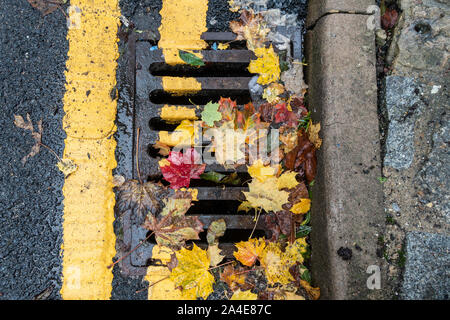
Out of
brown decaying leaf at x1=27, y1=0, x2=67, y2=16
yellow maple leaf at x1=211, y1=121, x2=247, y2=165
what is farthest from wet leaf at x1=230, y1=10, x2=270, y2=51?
brown decaying leaf at x1=27, y1=0, x2=67, y2=16

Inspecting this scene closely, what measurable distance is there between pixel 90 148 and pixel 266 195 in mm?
991

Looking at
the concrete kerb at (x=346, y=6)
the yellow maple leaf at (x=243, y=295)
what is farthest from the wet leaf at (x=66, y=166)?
the concrete kerb at (x=346, y=6)

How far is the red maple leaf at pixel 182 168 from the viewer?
5.50 ft

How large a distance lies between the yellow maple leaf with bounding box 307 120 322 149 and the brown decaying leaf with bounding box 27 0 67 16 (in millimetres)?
1567

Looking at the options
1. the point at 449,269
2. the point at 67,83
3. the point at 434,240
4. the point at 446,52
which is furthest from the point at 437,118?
the point at 67,83

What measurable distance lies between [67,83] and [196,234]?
1100 mm

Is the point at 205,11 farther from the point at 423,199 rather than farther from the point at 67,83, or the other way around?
the point at 423,199

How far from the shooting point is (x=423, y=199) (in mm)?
1484

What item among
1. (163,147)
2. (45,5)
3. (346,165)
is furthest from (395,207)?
(45,5)

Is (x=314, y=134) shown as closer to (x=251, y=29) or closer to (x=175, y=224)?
(x=251, y=29)

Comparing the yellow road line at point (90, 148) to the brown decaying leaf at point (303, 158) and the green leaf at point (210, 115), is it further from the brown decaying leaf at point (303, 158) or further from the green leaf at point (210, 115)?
the brown decaying leaf at point (303, 158)

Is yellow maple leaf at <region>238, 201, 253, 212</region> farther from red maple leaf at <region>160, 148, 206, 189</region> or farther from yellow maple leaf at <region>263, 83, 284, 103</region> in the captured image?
yellow maple leaf at <region>263, 83, 284, 103</region>

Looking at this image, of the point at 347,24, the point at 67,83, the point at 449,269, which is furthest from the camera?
the point at 67,83

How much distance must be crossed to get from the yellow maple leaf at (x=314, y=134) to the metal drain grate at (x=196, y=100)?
14.8 inches
